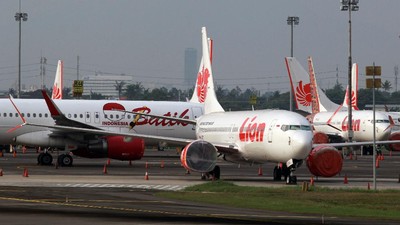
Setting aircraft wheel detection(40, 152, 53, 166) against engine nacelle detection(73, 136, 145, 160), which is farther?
aircraft wheel detection(40, 152, 53, 166)

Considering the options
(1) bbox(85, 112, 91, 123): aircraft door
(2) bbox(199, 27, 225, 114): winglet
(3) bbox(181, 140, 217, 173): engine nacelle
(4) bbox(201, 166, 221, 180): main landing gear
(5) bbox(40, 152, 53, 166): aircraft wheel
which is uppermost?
(2) bbox(199, 27, 225, 114): winglet

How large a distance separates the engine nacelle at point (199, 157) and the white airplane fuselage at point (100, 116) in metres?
19.0

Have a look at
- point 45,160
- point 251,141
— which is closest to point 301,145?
point 251,141

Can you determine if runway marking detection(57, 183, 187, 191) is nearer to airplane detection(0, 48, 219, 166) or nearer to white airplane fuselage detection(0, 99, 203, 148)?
airplane detection(0, 48, 219, 166)

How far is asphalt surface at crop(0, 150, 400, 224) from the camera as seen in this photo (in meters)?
27.0

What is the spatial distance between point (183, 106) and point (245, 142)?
24.7 m

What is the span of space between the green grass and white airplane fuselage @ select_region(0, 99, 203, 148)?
86.5ft

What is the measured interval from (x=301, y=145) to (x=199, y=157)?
4.66 m

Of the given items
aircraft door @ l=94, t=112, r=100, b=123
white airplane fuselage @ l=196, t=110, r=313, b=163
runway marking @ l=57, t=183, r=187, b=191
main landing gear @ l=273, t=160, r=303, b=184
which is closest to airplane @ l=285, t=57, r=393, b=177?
aircraft door @ l=94, t=112, r=100, b=123

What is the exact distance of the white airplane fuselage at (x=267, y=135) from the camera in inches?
1759

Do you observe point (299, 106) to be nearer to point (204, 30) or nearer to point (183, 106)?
point (183, 106)

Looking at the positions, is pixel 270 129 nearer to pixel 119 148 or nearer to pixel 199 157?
pixel 199 157

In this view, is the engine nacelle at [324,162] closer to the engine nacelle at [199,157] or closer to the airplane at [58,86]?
the engine nacelle at [199,157]

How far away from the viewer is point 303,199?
34969 millimetres
